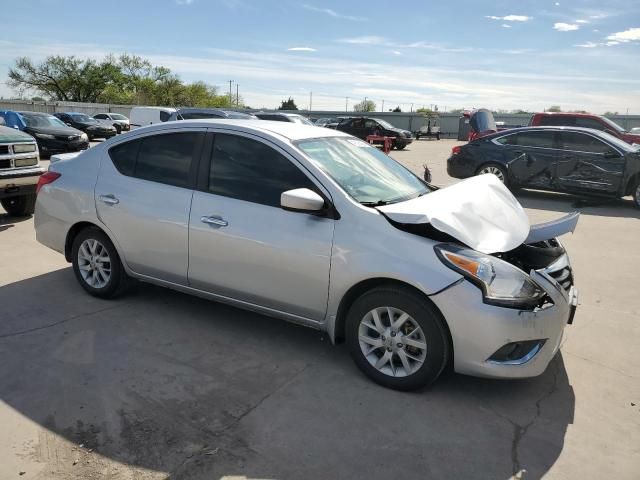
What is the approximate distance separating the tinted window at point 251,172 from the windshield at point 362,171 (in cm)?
20

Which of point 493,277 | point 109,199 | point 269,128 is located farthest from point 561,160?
point 109,199

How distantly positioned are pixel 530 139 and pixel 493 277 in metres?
9.25

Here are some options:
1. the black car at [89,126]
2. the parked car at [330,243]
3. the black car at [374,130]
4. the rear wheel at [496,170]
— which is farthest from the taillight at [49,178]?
the black car at [374,130]

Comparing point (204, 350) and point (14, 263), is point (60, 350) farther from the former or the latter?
point (14, 263)

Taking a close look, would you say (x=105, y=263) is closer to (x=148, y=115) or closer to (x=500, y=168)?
(x=500, y=168)

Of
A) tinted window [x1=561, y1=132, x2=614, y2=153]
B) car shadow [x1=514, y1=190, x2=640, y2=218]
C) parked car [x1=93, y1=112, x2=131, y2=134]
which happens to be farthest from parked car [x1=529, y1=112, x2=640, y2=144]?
parked car [x1=93, y1=112, x2=131, y2=134]

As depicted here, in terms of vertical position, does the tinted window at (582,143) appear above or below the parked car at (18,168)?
above

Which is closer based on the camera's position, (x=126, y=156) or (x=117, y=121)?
(x=126, y=156)

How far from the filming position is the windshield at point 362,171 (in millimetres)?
Result: 3809

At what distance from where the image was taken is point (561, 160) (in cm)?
1092

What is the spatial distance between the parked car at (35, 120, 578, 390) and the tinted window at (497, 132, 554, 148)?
751 centimetres

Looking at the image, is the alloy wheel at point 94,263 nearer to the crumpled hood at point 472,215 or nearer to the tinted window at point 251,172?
the tinted window at point 251,172

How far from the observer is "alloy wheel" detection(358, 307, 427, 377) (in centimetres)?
333

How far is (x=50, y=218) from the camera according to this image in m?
5.05
